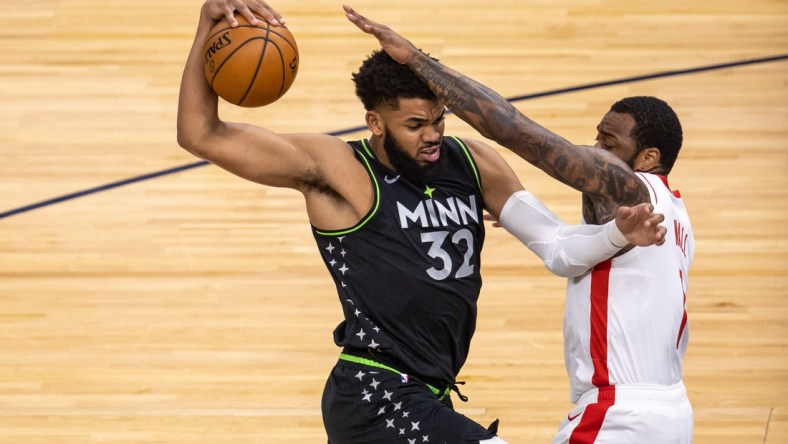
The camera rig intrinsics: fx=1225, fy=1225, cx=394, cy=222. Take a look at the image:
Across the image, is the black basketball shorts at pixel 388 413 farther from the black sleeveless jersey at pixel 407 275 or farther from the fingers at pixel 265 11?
the fingers at pixel 265 11

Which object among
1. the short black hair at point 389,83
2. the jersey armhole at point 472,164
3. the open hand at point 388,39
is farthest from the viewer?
the jersey armhole at point 472,164

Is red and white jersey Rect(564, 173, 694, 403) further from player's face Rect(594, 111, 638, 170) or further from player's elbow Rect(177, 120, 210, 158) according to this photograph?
player's elbow Rect(177, 120, 210, 158)

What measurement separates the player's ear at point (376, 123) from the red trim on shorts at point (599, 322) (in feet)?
3.15

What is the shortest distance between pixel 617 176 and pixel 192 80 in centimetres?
158

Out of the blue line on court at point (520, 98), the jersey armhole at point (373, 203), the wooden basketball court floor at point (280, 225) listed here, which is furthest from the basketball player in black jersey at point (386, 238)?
the blue line on court at point (520, 98)

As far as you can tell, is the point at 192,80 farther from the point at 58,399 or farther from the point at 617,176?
the point at 58,399

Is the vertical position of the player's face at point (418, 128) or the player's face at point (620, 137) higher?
the player's face at point (620, 137)

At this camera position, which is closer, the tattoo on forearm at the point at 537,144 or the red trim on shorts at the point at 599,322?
the tattoo on forearm at the point at 537,144

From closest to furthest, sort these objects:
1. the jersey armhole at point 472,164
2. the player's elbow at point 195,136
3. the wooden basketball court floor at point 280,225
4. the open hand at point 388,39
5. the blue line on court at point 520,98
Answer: the open hand at point 388,39 → the player's elbow at point 195,136 → the jersey armhole at point 472,164 → the wooden basketball court floor at point 280,225 → the blue line on court at point 520,98

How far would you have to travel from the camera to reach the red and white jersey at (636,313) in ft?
14.7

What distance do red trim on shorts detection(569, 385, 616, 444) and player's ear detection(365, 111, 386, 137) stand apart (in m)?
1.27

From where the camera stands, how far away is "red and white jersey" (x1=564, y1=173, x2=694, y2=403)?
447cm

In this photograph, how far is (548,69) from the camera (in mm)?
10234

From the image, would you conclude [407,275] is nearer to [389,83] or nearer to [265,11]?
[389,83]
